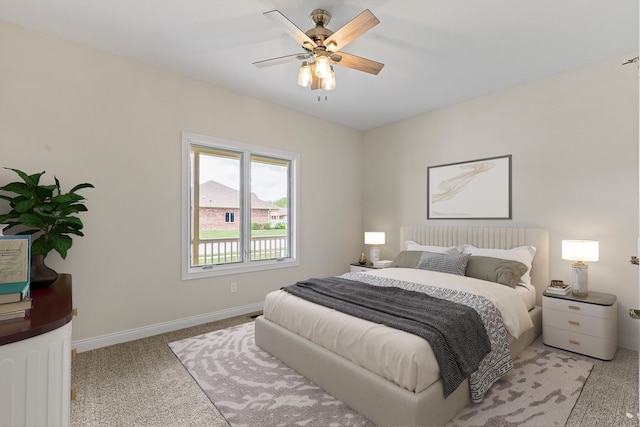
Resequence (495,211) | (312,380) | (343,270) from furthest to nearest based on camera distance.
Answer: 1. (343,270)
2. (495,211)
3. (312,380)

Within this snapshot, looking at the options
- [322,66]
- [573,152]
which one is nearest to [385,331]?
[322,66]

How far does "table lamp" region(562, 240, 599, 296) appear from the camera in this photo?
114 inches

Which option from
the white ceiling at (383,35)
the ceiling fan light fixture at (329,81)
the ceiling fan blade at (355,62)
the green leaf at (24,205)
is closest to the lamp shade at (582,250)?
the white ceiling at (383,35)

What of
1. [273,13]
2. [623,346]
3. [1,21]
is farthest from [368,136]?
[1,21]

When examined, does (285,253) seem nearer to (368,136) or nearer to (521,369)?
(368,136)

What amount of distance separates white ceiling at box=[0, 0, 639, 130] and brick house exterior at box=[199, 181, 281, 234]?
1.31 metres

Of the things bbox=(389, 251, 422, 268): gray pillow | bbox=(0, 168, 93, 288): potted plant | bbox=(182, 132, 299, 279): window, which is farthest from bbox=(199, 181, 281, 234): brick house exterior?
bbox=(389, 251, 422, 268): gray pillow

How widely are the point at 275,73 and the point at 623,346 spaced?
14.7 feet

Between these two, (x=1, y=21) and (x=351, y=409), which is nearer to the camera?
(x=351, y=409)

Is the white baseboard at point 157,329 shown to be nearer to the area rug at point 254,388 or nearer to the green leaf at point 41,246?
the area rug at point 254,388

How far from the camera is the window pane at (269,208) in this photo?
431 centimetres

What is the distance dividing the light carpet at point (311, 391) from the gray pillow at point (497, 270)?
67cm

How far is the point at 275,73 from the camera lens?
340 cm

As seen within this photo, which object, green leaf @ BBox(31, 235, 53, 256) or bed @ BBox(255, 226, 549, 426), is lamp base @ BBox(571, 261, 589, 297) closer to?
bed @ BBox(255, 226, 549, 426)
